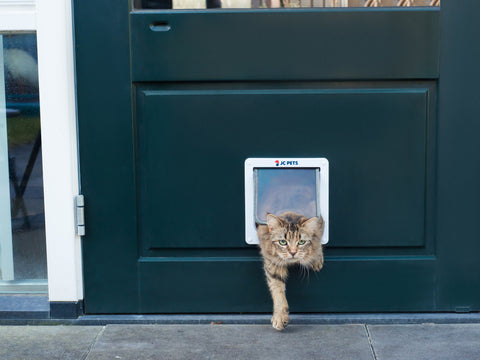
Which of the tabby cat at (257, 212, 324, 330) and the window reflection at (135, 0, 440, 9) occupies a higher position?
the window reflection at (135, 0, 440, 9)

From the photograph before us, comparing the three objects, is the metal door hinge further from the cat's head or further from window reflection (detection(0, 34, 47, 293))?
the cat's head

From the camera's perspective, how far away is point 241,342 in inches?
129

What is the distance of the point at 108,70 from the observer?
3412 millimetres

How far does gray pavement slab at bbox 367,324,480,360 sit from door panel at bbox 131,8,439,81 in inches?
55.4

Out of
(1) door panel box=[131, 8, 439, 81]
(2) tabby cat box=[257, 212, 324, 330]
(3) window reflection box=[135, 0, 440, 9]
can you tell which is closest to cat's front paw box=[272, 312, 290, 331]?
(2) tabby cat box=[257, 212, 324, 330]

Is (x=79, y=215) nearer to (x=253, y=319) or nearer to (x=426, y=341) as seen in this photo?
(x=253, y=319)

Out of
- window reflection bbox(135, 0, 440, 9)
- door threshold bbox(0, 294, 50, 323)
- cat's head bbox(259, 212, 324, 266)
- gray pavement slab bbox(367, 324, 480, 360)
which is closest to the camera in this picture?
gray pavement slab bbox(367, 324, 480, 360)

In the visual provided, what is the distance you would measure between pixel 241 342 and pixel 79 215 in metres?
1.16

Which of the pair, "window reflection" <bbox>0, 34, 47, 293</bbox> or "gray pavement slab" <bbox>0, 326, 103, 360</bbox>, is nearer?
"gray pavement slab" <bbox>0, 326, 103, 360</bbox>

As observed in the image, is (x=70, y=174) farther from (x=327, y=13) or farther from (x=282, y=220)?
(x=327, y=13)

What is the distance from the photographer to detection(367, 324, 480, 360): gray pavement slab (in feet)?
10.1

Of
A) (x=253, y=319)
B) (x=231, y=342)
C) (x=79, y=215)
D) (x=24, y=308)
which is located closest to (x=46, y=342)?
(x=24, y=308)

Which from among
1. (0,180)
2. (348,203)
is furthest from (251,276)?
(0,180)

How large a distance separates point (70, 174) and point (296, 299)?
4.85 feet
